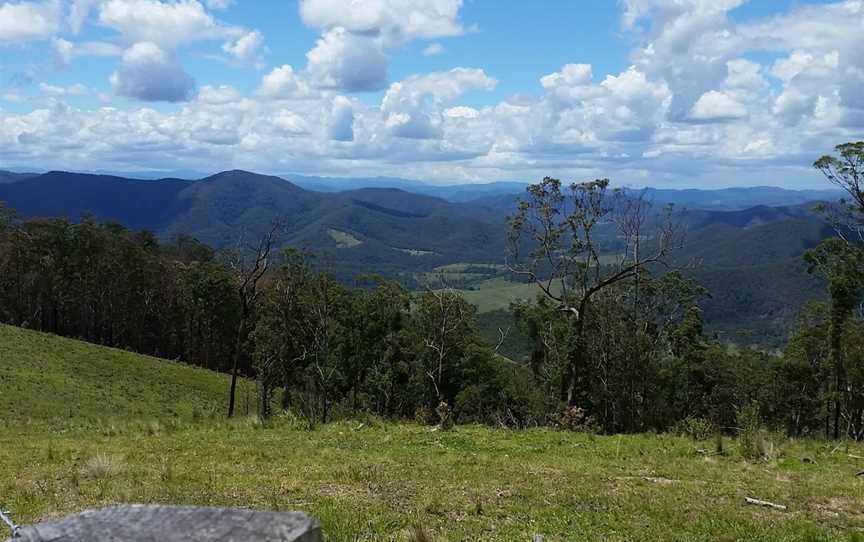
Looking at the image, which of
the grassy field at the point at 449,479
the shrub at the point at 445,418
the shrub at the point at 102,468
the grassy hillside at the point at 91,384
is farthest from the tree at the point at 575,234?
the shrub at the point at 102,468

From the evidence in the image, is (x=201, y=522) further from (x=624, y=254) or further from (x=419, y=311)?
(x=419, y=311)

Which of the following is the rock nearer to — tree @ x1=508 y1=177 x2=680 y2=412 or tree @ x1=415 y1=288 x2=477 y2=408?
tree @ x1=508 y1=177 x2=680 y2=412

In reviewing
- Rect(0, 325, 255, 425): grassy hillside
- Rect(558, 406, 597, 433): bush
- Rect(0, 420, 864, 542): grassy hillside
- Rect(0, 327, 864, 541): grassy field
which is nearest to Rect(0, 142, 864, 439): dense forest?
Rect(558, 406, 597, 433): bush

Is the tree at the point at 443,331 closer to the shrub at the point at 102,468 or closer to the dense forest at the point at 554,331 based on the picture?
the dense forest at the point at 554,331

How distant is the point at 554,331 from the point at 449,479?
121 feet

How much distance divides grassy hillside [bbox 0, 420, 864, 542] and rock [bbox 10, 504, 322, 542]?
3.79m

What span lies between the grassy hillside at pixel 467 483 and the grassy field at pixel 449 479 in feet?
0.11

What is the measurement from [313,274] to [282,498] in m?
35.0

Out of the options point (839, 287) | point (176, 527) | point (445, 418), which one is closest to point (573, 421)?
point (445, 418)

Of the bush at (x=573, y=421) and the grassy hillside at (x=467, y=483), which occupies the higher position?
the grassy hillside at (x=467, y=483)

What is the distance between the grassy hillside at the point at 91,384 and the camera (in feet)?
113

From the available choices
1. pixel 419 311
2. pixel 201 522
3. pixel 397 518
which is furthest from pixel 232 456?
pixel 419 311

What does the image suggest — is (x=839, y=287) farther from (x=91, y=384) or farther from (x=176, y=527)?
(x=91, y=384)

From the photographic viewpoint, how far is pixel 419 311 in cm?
5038
